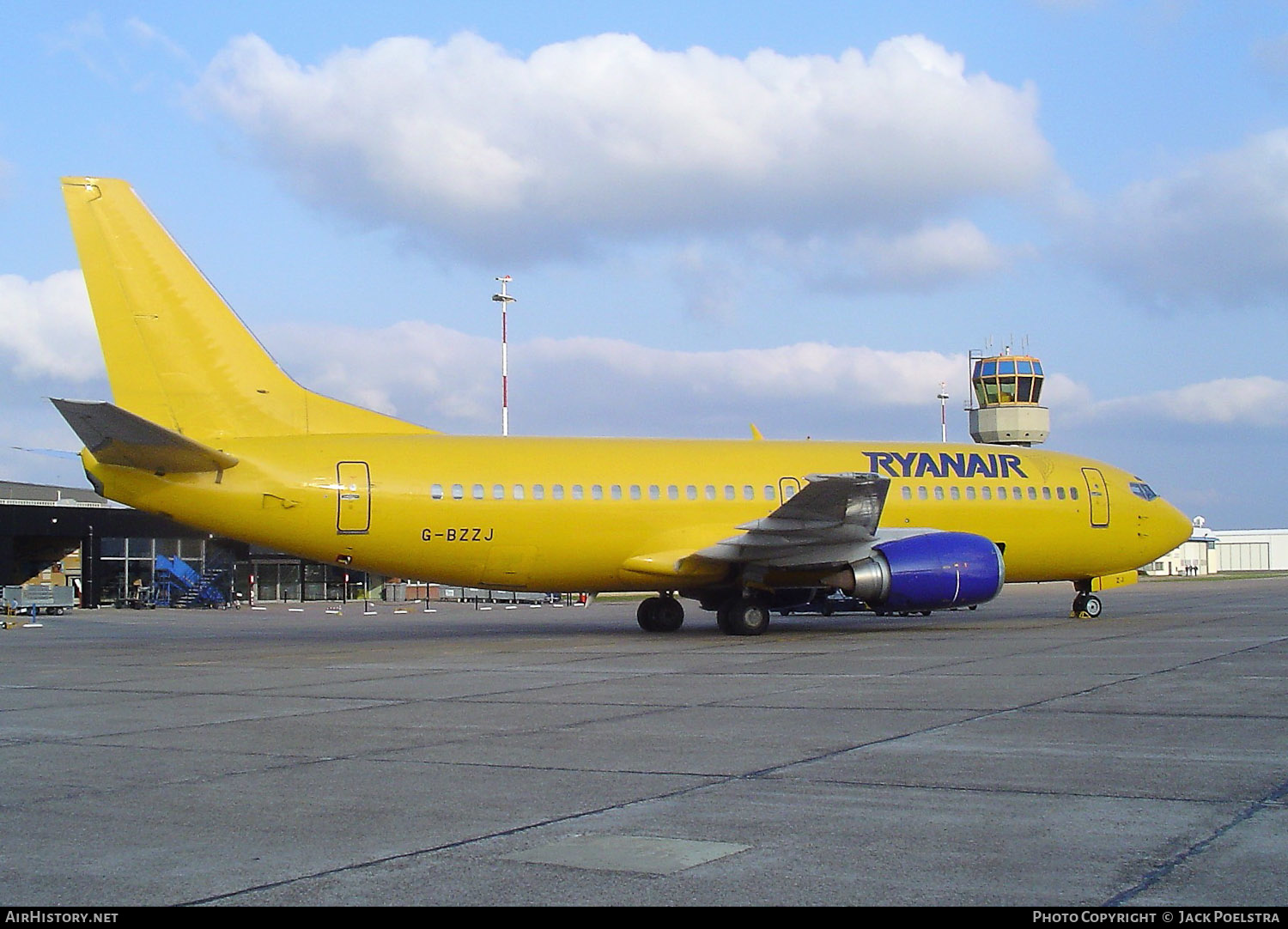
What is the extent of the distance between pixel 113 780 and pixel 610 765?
342cm

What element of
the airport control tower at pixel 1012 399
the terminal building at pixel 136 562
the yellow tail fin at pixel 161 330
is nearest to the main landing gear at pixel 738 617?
the yellow tail fin at pixel 161 330

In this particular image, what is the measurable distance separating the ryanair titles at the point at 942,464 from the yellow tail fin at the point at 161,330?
12.2 m

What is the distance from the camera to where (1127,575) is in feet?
94.6

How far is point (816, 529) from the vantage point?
21.0 m

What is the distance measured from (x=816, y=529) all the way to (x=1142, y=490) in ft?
35.0

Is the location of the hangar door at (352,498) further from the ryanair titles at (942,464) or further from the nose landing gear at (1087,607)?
the nose landing gear at (1087,607)

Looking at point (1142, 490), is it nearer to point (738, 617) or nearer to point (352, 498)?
point (738, 617)

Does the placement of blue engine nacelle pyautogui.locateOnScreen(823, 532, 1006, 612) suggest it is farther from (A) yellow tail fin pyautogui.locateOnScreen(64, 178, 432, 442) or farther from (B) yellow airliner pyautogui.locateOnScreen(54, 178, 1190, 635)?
(A) yellow tail fin pyautogui.locateOnScreen(64, 178, 432, 442)

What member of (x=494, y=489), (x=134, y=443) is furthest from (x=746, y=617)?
(x=134, y=443)

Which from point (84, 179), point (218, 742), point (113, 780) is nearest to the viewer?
point (113, 780)

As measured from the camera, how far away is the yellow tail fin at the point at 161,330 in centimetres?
1956

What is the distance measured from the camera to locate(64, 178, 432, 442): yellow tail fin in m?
19.6
